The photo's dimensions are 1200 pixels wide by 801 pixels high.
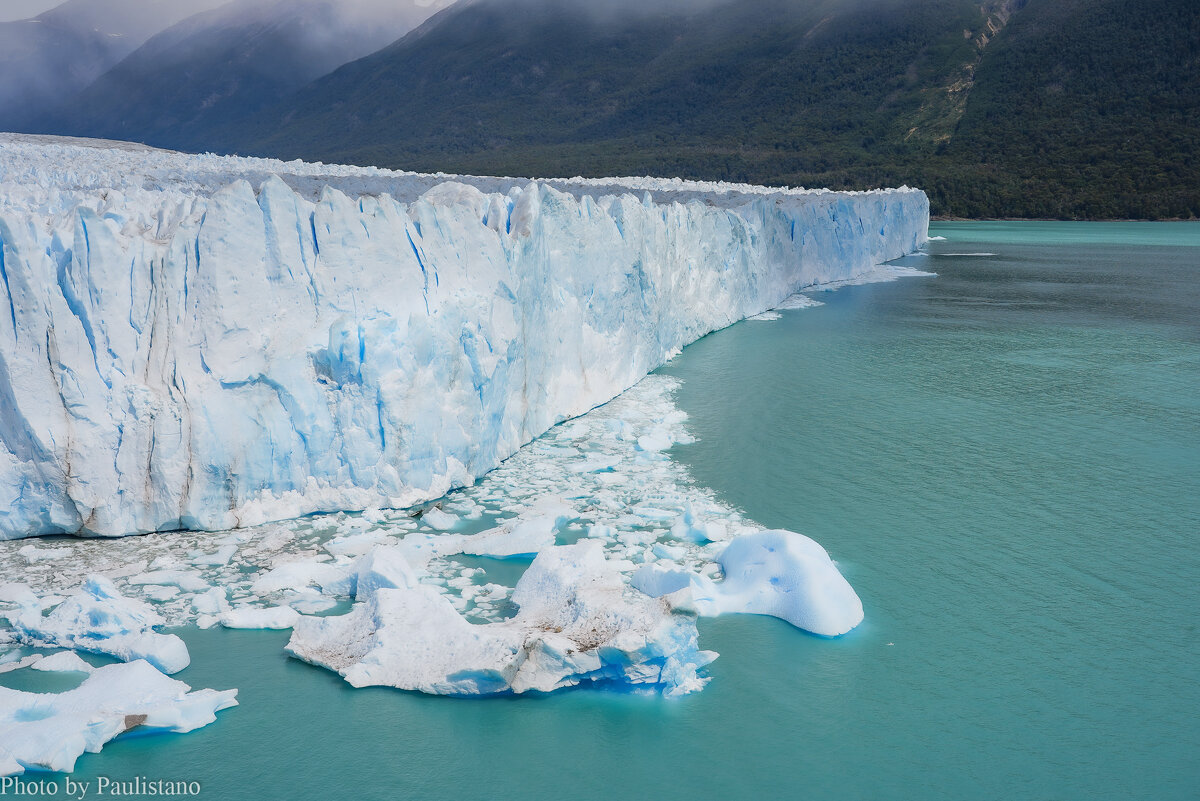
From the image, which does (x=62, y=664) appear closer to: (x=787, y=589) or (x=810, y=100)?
(x=787, y=589)

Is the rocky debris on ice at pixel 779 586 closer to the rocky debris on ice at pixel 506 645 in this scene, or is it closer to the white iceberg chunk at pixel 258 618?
the rocky debris on ice at pixel 506 645

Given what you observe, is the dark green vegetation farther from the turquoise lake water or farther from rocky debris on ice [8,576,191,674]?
rocky debris on ice [8,576,191,674]

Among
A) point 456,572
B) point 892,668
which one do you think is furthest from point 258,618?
point 892,668

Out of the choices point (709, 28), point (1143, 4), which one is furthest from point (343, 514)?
point (709, 28)

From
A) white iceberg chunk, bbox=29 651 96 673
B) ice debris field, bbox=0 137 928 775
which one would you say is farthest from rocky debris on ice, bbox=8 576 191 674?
white iceberg chunk, bbox=29 651 96 673

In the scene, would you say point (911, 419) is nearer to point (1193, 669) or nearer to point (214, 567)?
point (1193, 669)

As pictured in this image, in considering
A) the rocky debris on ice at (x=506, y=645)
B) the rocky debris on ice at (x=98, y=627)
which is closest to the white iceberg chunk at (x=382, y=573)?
the rocky debris on ice at (x=506, y=645)

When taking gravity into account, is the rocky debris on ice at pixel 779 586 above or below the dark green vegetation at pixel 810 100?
below
